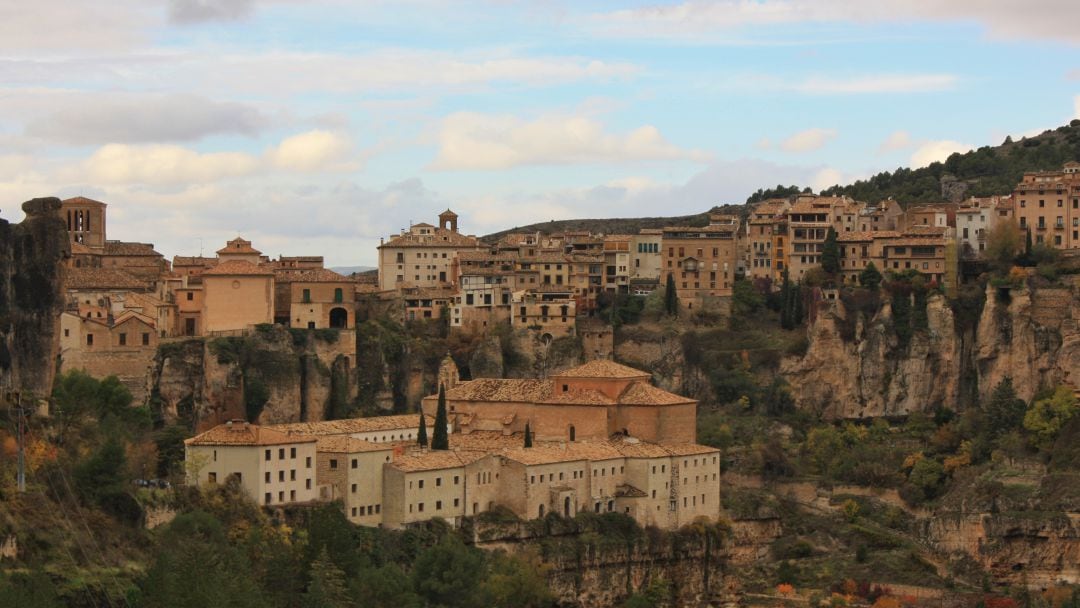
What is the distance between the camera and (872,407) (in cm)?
9906

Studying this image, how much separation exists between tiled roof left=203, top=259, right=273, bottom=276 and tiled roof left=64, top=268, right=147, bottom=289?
180 inches

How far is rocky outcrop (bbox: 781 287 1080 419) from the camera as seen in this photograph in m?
98.1

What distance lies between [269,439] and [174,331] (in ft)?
68.0

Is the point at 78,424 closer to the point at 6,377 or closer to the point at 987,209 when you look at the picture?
the point at 6,377

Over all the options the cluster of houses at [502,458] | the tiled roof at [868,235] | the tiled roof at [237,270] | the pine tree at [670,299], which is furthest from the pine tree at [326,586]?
the tiled roof at [868,235]

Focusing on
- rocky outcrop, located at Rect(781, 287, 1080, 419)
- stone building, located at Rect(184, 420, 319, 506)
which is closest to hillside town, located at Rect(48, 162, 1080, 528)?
stone building, located at Rect(184, 420, 319, 506)

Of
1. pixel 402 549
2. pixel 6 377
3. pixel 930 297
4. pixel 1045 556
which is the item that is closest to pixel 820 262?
pixel 930 297

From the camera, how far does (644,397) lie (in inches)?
3263

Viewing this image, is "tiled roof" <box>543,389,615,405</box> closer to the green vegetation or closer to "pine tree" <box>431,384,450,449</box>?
"pine tree" <box>431,384,450,449</box>

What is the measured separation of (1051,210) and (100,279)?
129 feet

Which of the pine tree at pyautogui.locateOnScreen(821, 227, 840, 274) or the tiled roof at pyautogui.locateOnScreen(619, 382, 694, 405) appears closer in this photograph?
the tiled roof at pyautogui.locateOnScreen(619, 382, 694, 405)

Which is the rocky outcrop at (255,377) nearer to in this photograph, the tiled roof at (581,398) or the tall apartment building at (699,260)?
the tiled roof at (581,398)

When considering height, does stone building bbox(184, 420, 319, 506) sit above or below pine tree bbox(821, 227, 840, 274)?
below

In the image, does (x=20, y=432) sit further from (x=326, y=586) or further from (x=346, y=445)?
(x=346, y=445)
